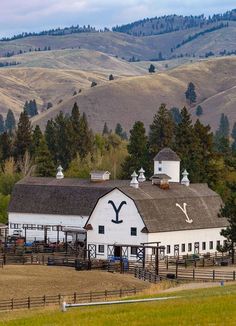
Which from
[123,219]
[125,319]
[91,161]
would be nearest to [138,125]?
[91,161]

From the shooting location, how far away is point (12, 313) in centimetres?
4594

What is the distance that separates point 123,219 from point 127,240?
1.77 metres

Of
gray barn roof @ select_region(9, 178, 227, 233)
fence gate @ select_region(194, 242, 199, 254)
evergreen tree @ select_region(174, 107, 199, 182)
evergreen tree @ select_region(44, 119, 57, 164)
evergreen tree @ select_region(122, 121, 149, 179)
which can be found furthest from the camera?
evergreen tree @ select_region(44, 119, 57, 164)

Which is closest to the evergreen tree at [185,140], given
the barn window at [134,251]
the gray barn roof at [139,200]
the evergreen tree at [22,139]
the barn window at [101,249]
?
the gray barn roof at [139,200]

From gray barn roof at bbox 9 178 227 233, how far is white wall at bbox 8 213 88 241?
0.43m

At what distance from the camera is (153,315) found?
110ft

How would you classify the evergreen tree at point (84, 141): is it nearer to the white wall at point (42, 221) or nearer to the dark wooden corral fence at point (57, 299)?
the white wall at point (42, 221)

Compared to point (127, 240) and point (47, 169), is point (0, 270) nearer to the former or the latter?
point (127, 240)

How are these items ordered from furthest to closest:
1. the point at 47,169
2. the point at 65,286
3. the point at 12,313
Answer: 1. the point at 47,169
2. the point at 65,286
3. the point at 12,313

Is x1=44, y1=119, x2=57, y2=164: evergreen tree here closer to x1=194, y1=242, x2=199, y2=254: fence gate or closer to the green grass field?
x1=194, y1=242, x2=199, y2=254: fence gate

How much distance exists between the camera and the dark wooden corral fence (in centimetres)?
5006

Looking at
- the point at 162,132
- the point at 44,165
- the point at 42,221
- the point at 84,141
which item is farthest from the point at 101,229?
the point at 84,141

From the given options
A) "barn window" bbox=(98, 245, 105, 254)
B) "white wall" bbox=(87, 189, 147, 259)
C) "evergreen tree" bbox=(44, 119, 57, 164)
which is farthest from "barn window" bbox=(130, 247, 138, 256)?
"evergreen tree" bbox=(44, 119, 57, 164)

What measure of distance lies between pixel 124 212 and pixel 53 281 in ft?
61.0
